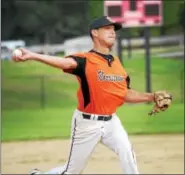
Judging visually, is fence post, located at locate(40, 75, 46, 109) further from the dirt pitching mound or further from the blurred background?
the dirt pitching mound

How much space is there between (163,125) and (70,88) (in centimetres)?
573

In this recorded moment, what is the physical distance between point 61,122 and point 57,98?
3.94 meters

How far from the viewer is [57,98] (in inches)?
759

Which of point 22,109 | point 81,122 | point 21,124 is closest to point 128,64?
Answer: point 22,109

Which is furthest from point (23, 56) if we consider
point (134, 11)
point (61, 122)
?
point (134, 11)

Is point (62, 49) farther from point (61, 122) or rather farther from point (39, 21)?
point (61, 122)

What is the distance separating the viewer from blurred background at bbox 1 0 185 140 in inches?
750

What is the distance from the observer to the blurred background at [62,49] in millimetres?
19062

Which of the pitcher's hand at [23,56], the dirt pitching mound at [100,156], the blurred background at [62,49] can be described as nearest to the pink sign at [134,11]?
the blurred background at [62,49]

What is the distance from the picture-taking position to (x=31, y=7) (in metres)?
22.1

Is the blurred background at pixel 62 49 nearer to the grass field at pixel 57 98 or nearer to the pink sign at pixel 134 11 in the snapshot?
the grass field at pixel 57 98

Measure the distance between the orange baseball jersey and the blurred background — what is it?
36.9ft

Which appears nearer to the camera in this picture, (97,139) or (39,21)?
(97,139)

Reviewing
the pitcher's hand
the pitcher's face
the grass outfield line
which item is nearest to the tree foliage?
the grass outfield line
